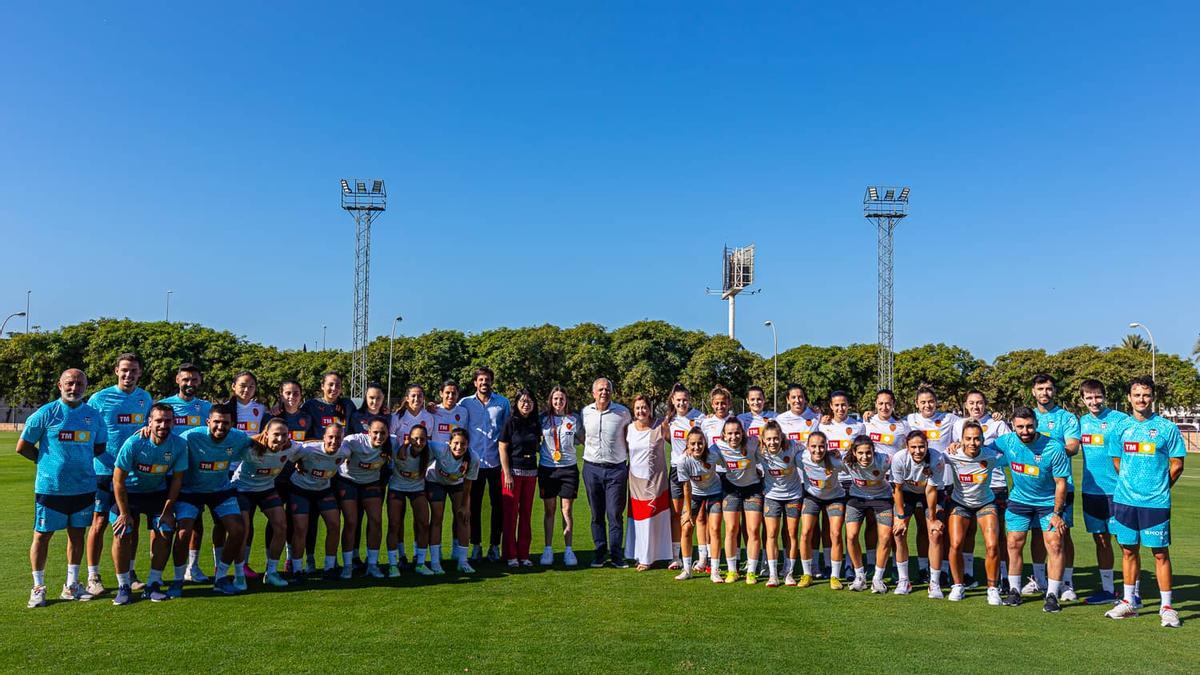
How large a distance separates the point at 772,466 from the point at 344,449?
408cm

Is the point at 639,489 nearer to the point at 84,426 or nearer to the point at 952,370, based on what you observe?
the point at 84,426

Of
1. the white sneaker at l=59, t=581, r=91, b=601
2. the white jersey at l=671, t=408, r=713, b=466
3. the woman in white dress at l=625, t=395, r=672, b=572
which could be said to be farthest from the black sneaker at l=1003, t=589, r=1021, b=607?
the white sneaker at l=59, t=581, r=91, b=601

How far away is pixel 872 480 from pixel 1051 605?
1726 millimetres

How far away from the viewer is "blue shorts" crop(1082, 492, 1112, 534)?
23.2 ft

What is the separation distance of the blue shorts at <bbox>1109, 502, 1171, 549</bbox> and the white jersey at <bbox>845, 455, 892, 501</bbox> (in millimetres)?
1851

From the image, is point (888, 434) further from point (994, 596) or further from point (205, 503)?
point (205, 503)

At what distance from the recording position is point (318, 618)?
6.08 m

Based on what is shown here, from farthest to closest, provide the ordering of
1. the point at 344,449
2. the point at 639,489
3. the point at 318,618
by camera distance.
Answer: the point at 639,489 → the point at 344,449 → the point at 318,618

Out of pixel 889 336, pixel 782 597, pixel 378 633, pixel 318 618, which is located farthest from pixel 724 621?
pixel 889 336

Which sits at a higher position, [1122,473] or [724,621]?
[1122,473]

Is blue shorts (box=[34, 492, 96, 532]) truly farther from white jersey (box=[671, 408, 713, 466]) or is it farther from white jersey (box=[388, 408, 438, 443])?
white jersey (box=[671, 408, 713, 466])

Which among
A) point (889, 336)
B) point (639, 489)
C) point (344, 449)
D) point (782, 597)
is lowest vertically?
point (782, 597)

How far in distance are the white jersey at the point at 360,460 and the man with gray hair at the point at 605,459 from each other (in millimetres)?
2194

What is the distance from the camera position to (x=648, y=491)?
8312mm
